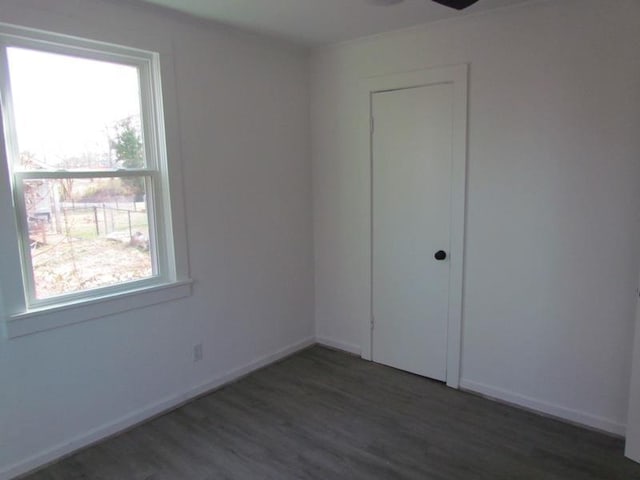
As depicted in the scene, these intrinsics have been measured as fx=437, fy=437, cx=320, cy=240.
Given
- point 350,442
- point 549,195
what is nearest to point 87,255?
point 350,442

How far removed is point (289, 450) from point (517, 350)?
160 centimetres

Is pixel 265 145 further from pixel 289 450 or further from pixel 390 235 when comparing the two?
pixel 289 450

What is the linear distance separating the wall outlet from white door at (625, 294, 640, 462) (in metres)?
2.63

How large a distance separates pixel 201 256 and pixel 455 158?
1868mm

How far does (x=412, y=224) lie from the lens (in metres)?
A: 3.25

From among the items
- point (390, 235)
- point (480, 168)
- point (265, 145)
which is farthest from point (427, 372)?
point (265, 145)

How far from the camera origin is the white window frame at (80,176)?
85.9 inches

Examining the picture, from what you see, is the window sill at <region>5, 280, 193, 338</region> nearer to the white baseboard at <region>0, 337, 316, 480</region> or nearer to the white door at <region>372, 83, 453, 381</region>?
the white baseboard at <region>0, 337, 316, 480</region>

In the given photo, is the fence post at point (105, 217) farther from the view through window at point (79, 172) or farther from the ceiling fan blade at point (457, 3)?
the ceiling fan blade at point (457, 3)

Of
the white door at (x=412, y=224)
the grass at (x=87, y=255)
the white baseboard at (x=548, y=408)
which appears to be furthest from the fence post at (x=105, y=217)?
the white baseboard at (x=548, y=408)

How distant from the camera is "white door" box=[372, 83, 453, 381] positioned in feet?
10.1

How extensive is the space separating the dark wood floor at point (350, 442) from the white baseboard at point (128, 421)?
5cm

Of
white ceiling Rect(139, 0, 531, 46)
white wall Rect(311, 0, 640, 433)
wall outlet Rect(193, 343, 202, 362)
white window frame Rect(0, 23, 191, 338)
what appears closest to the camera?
white window frame Rect(0, 23, 191, 338)

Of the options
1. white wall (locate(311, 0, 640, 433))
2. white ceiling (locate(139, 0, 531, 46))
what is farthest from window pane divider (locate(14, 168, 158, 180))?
white wall (locate(311, 0, 640, 433))
